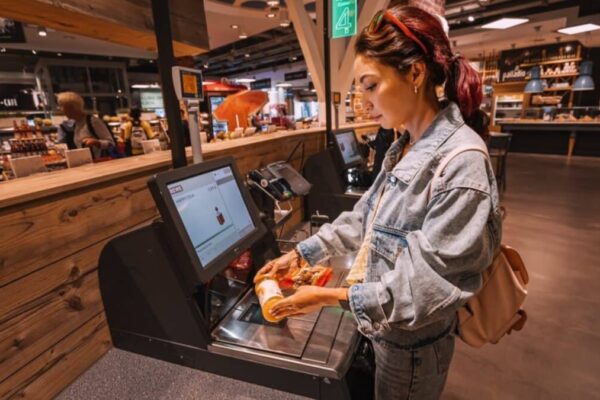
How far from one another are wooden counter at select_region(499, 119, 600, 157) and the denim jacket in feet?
38.2

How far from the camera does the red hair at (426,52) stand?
799 mm

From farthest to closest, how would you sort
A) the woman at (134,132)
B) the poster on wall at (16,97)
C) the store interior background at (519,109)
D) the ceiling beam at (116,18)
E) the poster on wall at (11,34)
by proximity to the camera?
the poster on wall at (16,97) → the poster on wall at (11,34) → the woman at (134,132) → the store interior background at (519,109) → the ceiling beam at (116,18)

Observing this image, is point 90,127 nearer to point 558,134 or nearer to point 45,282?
point 45,282

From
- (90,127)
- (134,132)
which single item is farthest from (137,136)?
(90,127)

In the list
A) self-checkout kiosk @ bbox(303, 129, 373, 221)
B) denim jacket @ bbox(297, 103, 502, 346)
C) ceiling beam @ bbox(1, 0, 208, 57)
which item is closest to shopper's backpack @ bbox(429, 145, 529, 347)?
denim jacket @ bbox(297, 103, 502, 346)

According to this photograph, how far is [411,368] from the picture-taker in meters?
0.93

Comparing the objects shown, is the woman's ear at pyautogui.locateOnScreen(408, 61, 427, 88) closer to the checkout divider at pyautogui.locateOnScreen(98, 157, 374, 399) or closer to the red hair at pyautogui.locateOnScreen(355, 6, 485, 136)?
the red hair at pyautogui.locateOnScreen(355, 6, 485, 136)

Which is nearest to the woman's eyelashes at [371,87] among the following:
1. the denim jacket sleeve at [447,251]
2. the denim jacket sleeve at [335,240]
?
the denim jacket sleeve at [447,251]

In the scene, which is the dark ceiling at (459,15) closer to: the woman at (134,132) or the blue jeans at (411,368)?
the woman at (134,132)

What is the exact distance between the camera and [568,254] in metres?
3.66

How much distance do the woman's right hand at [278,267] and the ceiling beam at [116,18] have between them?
Result: 974 millimetres

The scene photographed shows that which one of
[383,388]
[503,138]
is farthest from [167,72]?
[503,138]

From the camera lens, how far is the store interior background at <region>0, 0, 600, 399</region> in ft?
7.13

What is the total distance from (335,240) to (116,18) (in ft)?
3.48
